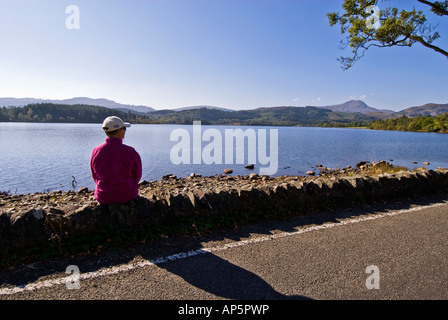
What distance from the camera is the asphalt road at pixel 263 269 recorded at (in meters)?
3.21

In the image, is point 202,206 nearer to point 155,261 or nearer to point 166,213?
point 166,213

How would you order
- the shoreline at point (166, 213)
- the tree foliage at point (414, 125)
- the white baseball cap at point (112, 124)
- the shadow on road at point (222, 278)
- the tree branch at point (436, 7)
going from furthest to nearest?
the tree foliage at point (414, 125), the tree branch at point (436, 7), the white baseball cap at point (112, 124), the shoreline at point (166, 213), the shadow on road at point (222, 278)

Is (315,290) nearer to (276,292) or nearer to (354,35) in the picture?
(276,292)

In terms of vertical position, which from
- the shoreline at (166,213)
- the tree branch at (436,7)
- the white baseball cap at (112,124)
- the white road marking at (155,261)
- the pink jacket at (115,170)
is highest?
the tree branch at (436,7)

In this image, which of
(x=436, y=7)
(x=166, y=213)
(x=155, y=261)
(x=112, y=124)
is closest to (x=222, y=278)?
(x=155, y=261)

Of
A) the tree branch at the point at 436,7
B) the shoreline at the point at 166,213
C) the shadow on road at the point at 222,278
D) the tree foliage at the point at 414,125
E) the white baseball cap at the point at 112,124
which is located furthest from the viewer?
the tree foliage at the point at 414,125

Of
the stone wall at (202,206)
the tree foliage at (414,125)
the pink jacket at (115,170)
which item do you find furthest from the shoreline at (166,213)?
the tree foliage at (414,125)

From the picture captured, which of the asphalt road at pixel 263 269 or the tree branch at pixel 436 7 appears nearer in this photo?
the asphalt road at pixel 263 269

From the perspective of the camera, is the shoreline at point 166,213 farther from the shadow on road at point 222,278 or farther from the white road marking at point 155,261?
the shadow on road at point 222,278

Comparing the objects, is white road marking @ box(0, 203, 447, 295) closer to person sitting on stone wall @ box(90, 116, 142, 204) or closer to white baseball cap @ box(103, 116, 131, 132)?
person sitting on stone wall @ box(90, 116, 142, 204)

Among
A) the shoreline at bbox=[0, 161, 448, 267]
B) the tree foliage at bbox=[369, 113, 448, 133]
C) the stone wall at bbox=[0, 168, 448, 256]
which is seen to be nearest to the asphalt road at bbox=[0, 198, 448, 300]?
the shoreline at bbox=[0, 161, 448, 267]

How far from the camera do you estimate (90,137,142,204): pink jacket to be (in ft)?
14.3

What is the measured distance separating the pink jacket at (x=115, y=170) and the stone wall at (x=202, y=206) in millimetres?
215

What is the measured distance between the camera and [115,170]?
440 cm
